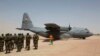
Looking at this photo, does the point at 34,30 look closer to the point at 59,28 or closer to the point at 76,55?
the point at 59,28

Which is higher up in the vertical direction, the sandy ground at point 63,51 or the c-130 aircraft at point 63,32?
the c-130 aircraft at point 63,32

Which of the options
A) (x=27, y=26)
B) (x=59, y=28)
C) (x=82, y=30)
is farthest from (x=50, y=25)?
(x=27, y=26)

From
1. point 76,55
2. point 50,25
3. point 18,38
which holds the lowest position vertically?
point 76,55

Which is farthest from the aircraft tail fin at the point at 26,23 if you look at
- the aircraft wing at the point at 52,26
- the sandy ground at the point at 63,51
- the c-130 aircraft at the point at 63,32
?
the sandy ground at the point at 63,51

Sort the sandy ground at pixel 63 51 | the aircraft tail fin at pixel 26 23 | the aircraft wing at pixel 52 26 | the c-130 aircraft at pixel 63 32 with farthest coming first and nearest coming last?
the aircraft tail fin at pixel 26 23 → the c-130 aircraft at pixel 63 32 → the aircraft wing at pixel 52 26 → the sandy ground at pixel 63 51

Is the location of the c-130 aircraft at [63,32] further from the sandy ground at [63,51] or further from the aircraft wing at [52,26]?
the sandy ground at [63,51]

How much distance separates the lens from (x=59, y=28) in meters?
32.0

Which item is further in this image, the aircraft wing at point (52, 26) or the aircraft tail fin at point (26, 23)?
the aircraft tail fin at point (26, 23)

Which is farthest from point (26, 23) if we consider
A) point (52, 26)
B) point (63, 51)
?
point (63, 51)

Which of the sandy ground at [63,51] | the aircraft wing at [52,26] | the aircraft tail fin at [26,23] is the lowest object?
the sandy ground at [63,51]

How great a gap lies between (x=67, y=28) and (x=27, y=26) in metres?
9.25

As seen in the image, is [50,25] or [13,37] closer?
[13,37]

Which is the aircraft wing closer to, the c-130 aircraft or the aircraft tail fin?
the c-130 aircraft

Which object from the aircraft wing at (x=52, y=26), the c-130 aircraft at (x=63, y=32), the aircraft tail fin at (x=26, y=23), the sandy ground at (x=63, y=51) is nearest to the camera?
the sandy ground at (x=63, y=51)
